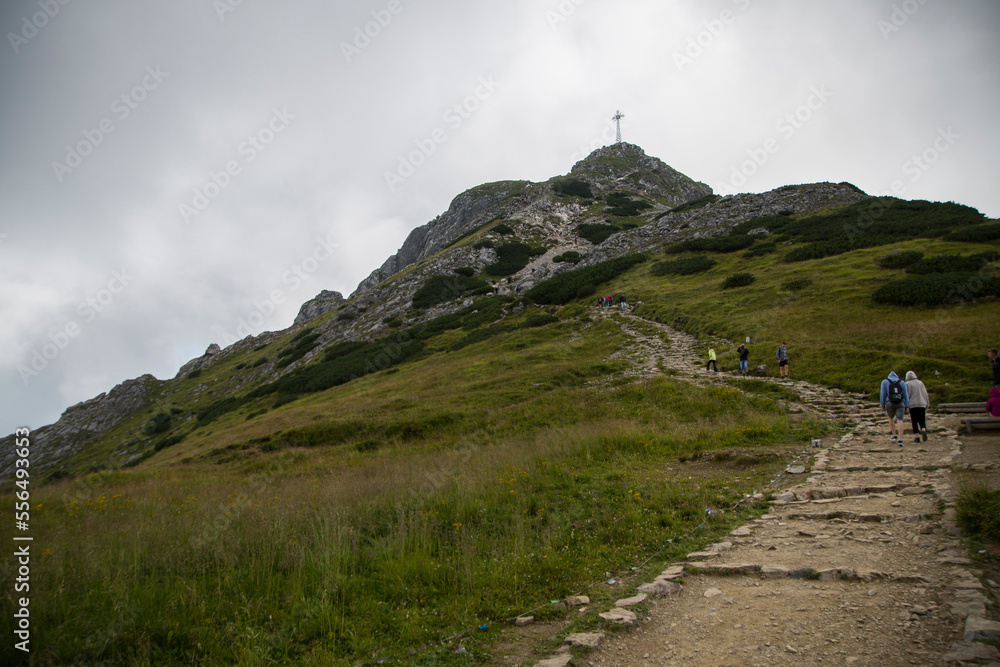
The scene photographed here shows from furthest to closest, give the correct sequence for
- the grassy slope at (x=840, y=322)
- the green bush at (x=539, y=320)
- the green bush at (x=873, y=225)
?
the green bush at (x=539, y=320) → the green bush at (x=873, y=225) → the grassy slope at (x=840, y=322)

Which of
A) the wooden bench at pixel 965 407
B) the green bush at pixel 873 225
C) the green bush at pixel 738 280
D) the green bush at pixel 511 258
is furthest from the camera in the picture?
the green bush at pixel 511 258

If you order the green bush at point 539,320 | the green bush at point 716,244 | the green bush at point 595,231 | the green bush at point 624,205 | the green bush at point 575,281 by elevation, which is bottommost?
the green bush at point 539,320

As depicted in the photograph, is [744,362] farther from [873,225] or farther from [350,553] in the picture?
[873,225]

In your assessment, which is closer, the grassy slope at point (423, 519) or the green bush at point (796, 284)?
the grassy slope at point (423, 519)

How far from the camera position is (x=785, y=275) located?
3681cm

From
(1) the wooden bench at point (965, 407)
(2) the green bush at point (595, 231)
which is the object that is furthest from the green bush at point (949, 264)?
(2) the green bush at point (595, 231)

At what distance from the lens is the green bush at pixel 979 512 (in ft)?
18.4

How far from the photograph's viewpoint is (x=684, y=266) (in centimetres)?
4900

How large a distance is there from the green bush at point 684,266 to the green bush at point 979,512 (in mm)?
43750

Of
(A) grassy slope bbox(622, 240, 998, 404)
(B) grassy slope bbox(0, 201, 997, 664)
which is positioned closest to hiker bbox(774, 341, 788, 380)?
(A) grassy slope bbox(622, 240, 998, 404)

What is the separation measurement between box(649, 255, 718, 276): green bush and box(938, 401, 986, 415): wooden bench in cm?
3454

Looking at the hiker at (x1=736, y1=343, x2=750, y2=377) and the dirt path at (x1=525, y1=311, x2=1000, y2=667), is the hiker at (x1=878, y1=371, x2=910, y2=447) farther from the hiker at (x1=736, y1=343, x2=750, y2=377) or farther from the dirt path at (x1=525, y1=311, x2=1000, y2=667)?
the hiker at (x1=736, y1=343, x2=750, y2=377)

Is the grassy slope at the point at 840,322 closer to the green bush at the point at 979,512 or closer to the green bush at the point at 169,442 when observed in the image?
the green bush at the point at 979,512

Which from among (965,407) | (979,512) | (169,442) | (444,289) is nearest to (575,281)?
(444,289)
